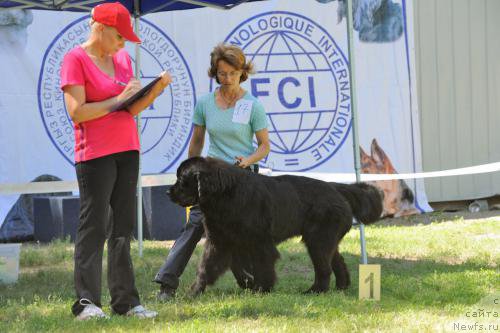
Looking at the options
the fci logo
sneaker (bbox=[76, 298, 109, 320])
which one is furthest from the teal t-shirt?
the fci logo

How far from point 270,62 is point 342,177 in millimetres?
1710

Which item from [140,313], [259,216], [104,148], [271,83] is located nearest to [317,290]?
[259,216]

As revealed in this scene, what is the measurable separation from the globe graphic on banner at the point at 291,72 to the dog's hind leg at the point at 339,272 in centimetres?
388

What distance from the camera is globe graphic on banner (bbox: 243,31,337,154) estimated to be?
373 inches

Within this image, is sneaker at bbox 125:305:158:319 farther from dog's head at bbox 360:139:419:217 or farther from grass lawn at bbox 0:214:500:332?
dog's head at bbox 360:139:419:217

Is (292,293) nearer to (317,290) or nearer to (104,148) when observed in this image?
(317,290)

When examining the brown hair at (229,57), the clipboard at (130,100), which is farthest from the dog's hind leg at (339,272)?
the clipboard at (130,100)

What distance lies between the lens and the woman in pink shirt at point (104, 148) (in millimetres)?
4141

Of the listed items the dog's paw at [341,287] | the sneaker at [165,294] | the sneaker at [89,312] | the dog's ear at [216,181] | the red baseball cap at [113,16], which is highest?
the red baseball cap at [113,16]

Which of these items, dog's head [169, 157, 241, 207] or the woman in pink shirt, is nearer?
the woman in pink shirt

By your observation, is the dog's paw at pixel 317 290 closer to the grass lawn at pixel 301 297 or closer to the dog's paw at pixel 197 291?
the grass lawn at pixel 301 297

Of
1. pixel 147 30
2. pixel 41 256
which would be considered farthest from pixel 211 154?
pixel 147 30


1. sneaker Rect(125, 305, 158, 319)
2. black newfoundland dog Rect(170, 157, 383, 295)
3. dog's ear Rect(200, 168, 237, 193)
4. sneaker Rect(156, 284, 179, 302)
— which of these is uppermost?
dog's ear Rect(200, 168, 237, 193)

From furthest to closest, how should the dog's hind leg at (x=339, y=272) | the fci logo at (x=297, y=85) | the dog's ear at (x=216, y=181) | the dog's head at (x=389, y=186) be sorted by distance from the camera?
the dog's head at (x=389, y=186) → the fci logo at (x=297, y=85) → the dog's hind leg at (x=339, y=272) → the dog's ear at (x=216, y=181)
